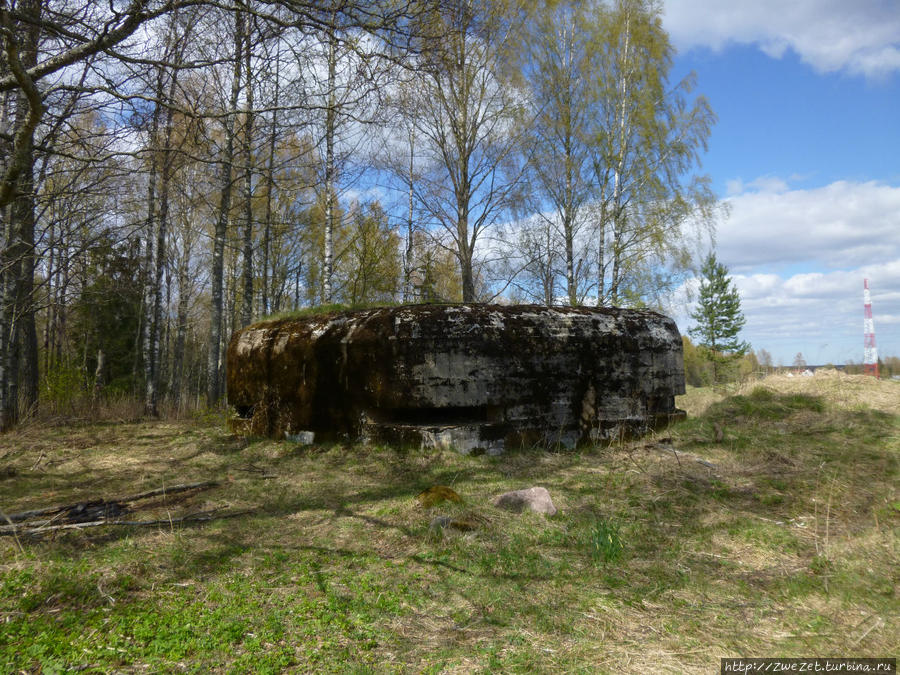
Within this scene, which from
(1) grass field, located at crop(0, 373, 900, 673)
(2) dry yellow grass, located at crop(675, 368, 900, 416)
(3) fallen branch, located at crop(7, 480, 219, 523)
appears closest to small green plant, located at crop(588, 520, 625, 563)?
(1) grass field, located at crop(0, 373, 900, 673)

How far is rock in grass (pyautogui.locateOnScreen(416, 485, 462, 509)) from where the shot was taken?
379cm

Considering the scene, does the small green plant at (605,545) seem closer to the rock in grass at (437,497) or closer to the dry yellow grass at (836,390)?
the rock in grass at (437,497)

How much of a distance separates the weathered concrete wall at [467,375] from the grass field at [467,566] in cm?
47

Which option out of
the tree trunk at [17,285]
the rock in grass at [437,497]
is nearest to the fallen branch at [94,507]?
the rock in grass at [437,497]

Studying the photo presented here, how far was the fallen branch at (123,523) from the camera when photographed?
→ 3.09 metres

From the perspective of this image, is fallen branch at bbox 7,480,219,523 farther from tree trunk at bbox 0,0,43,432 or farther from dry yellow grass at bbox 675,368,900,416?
dry yellow grass at bbox 675,368,900,416

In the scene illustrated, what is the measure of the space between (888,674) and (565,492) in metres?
2.52

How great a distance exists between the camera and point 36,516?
3.49 meters

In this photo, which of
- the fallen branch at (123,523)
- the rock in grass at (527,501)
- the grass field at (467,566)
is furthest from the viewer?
the rock in grass at (527,501)

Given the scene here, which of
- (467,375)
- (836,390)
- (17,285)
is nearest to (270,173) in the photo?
(467,375)

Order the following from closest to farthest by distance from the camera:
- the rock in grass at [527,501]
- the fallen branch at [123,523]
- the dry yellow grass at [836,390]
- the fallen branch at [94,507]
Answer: the fallen branch at [123,523]
the fallen branch at [94,507]
the rock in grass at [527,501]
the dry yellow grass at [836,390]

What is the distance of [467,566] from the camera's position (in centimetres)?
289

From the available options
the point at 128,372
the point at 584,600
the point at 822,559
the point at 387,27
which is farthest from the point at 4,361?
the point at 128,372

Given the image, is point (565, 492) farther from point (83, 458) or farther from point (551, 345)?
point (83, 458)
